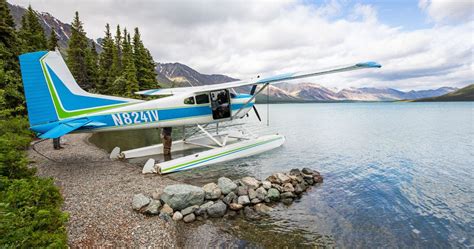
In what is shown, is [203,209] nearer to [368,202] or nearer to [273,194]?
[273,194]

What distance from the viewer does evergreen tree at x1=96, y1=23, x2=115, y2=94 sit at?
1403 inches

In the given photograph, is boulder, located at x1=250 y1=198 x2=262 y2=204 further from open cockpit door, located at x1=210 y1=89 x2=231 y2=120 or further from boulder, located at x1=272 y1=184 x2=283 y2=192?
open cockpit door, located at x1=210 y1=89 x2=231 y2=120

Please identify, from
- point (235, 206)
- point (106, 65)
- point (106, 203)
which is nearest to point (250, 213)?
point (235, 206)

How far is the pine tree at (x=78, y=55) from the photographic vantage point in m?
33.3

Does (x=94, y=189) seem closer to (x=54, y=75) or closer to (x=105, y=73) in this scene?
(x=54, y=75)

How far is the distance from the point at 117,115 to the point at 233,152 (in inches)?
216

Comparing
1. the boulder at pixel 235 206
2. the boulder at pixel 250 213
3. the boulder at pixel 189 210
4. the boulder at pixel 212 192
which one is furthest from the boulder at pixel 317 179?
the boulder at pixel 189 210

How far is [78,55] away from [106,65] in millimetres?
4851

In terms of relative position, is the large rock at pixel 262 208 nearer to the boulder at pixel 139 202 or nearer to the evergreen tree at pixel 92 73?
the boulder at pixel 139 202

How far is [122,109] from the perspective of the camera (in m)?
9.97

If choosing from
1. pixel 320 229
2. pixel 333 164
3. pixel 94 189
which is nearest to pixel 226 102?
pixel 333 164

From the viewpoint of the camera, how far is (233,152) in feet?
39.1

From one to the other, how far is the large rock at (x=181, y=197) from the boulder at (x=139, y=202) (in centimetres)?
43

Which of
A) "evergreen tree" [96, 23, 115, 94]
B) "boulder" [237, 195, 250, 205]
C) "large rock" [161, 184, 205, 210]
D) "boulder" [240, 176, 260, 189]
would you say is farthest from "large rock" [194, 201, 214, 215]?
"evergreen tree" [96, 23, 115, 94]
